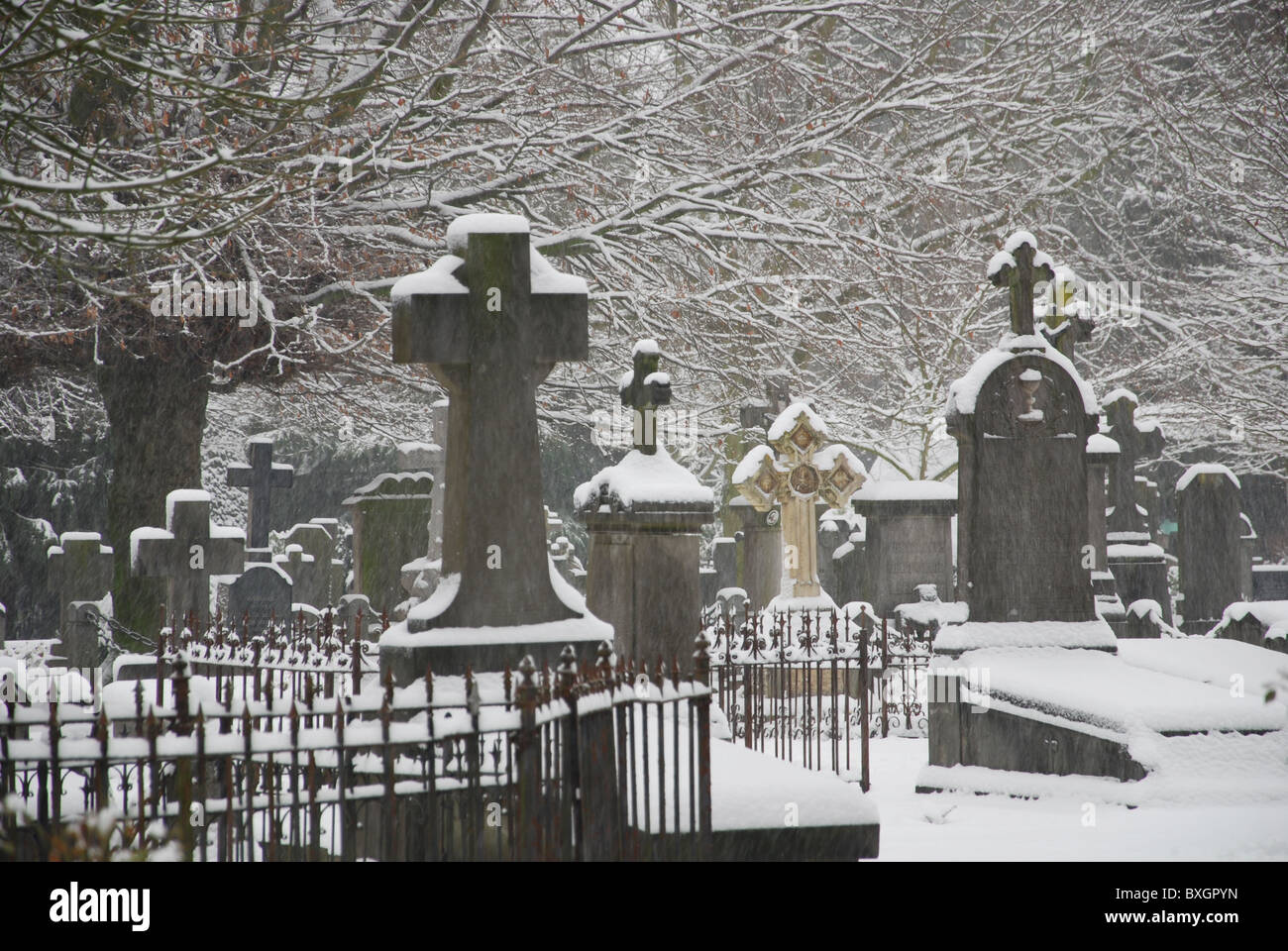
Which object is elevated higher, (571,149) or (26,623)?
(571,149)

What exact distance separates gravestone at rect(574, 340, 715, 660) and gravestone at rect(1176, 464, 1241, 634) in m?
10.8

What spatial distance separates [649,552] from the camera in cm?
862

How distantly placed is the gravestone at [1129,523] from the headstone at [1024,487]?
562cm

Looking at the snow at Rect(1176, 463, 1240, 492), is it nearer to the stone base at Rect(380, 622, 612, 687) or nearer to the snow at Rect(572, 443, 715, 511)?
the snow at Rect(572, 443, 715, 511)

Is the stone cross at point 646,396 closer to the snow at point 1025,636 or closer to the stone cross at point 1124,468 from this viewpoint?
the snow at point 1025,636

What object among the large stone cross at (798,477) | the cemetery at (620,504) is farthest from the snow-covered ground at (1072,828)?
the large stone cross at (798,477)

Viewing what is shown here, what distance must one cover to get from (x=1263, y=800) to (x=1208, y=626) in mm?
10104

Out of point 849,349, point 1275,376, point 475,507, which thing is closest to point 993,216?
point 849,349

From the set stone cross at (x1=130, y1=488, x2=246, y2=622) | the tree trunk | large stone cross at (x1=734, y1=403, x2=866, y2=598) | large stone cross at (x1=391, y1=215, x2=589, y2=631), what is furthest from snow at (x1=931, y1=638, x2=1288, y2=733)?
Result: the tree trunk

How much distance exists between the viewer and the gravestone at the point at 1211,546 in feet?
54.5

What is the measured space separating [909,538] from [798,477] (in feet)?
5.78

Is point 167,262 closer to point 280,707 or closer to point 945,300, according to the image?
point 280,707

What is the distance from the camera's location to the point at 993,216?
66.9ft

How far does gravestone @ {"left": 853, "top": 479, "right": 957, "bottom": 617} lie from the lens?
1517 centimetres
